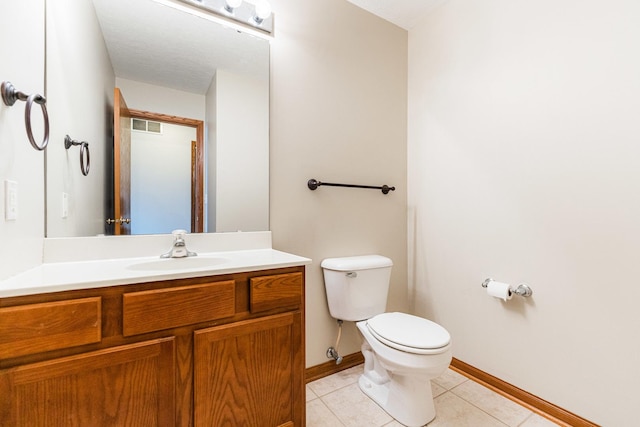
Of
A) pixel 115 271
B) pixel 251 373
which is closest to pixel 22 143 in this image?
pixel 115 271

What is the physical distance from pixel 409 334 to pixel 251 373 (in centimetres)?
76

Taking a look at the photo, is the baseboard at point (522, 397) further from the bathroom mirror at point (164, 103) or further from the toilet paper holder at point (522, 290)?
the bathroom mirror at point (164, 103)

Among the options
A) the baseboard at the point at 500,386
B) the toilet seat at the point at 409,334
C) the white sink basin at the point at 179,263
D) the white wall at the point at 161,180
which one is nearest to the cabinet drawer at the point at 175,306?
the white sink basin at the point at 179,263

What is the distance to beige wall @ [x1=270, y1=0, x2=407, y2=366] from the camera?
67.6 inches

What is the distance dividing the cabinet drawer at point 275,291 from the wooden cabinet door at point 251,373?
5cm

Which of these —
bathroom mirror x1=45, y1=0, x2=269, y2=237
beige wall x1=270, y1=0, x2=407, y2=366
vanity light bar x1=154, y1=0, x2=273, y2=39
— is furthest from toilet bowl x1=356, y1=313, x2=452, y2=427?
vanity light bar x1=154, y1=0, x2=273, y2=39

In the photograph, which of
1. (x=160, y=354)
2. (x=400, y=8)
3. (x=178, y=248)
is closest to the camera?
(x=160, y=354)

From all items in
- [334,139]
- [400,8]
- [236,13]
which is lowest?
[334,139]

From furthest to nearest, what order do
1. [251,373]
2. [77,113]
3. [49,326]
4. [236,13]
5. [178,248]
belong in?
[236,13] → [178,248] → [77,113] → [251,373] → [49,326]

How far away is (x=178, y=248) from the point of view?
135 cm

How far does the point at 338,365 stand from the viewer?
6.21 ft

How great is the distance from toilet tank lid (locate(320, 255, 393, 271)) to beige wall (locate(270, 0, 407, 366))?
6 cm

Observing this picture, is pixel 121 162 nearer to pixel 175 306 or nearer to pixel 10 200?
pixel 10 200

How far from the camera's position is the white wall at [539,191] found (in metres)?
A: 1.26
